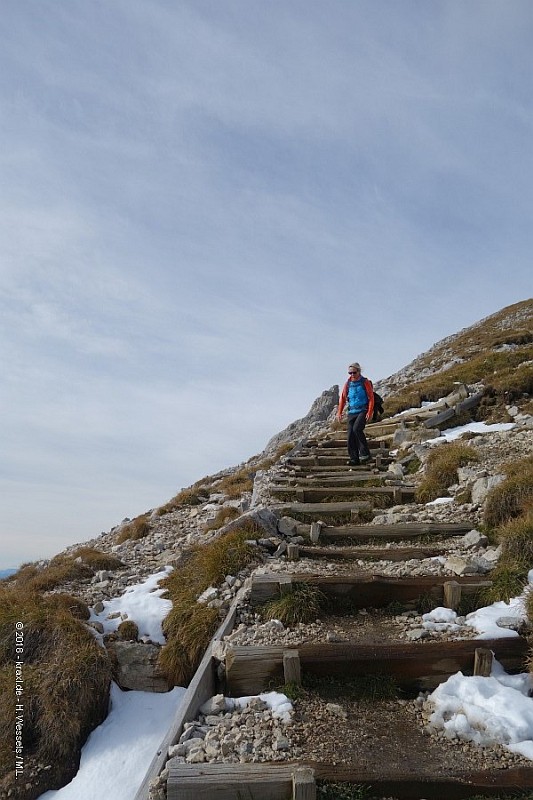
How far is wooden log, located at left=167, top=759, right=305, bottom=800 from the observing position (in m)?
4.11

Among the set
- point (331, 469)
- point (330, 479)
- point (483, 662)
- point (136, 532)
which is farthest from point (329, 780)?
point (331, 469)

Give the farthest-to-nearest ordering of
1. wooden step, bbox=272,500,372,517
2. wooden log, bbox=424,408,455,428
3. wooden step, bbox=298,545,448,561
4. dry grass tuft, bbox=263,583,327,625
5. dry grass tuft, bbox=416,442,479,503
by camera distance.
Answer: wooden log, bbox=424,408,455,428 < dry grass tuft, bbox=416,442,479,503 < wooden step, bbox=272,500,372,517 < wooden step, bbox=298,545,448,561 < dry grass tuft, bbox=263,583,327,625

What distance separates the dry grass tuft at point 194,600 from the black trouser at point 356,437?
218 inches

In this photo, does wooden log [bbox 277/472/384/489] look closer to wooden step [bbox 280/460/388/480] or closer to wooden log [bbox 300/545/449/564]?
wooden step [bbox 280/460/388/480]

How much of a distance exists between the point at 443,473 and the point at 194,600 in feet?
18.8

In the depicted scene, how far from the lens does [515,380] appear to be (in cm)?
1655

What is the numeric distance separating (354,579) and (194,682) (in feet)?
7.87

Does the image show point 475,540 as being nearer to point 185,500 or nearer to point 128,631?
point 128,631

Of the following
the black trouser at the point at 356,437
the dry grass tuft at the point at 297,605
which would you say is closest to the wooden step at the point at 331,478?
the black trouser at the point at 356,437

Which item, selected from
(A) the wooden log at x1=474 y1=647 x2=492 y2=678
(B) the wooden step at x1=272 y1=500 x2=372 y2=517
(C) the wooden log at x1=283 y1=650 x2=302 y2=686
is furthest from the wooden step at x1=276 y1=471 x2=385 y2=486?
(C) the wooden log at x1=283 y1=650 x2=302 y2=686

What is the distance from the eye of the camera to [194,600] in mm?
7684

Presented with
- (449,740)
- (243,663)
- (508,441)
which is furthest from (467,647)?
(508,441)

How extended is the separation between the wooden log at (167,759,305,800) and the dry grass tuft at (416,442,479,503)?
23.4 ft

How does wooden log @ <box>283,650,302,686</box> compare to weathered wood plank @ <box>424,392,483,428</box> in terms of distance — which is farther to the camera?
weathered wood plank @ <box>424,392,483,428</box>
